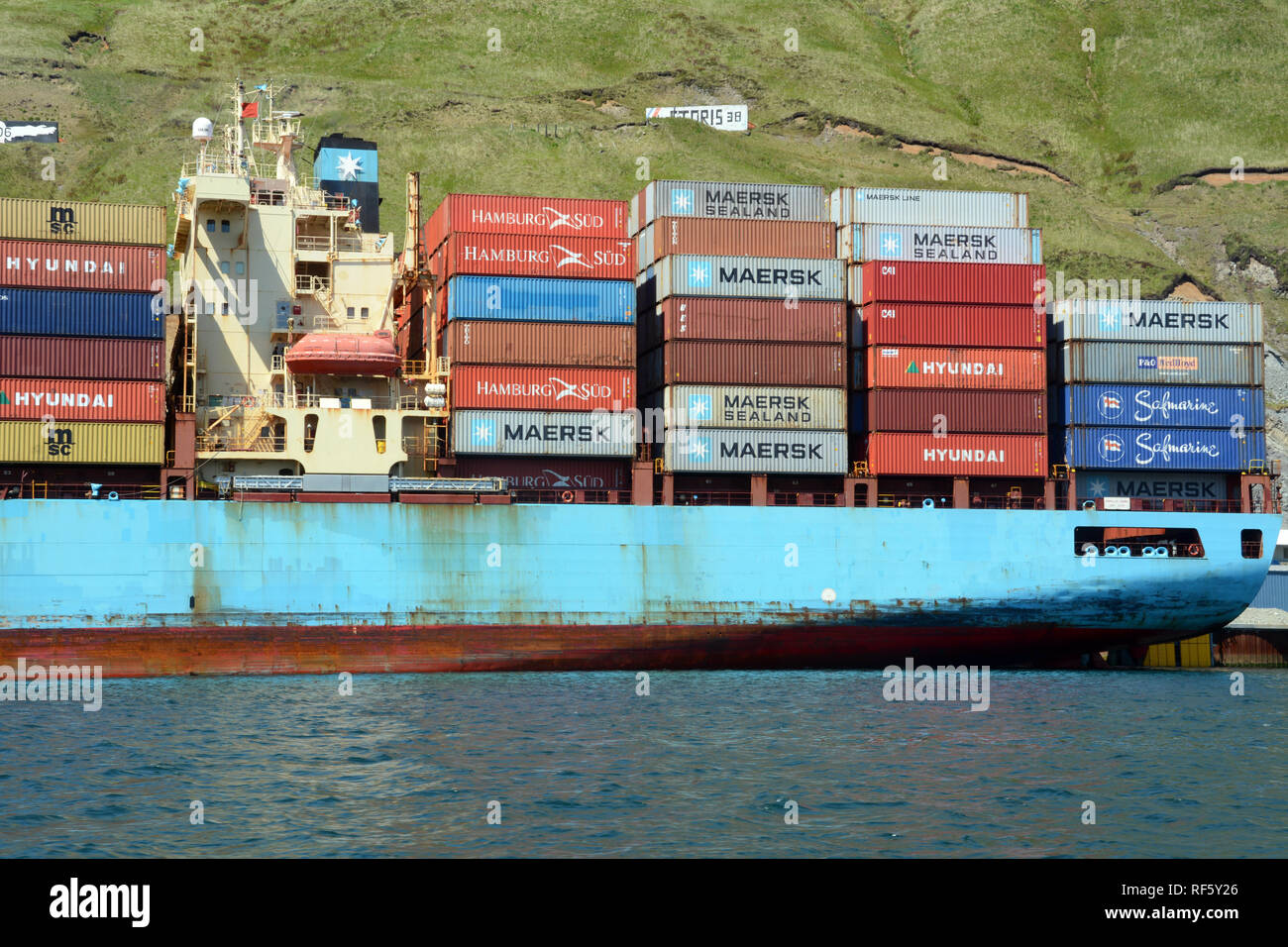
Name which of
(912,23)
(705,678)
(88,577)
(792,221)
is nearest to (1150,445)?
(792,221)

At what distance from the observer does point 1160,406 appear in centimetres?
4459

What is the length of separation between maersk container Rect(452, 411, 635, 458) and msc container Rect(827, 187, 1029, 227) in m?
12.5

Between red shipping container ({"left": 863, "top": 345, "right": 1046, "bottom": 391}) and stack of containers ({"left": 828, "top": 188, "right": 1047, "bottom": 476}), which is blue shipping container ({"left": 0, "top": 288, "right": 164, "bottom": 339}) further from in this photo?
red shipping container ({"left": 863, "top": 345, "right": 1046, "bottom": 391})

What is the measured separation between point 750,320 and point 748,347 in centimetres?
95

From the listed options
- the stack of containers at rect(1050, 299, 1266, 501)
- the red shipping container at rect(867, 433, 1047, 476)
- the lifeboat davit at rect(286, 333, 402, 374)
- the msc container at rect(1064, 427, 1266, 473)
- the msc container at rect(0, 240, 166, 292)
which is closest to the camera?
the msc container at rect(0, 240, 166, 292)

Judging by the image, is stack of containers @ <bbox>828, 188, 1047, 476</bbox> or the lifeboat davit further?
stack of containers @ <bbox>828, 188, 1047, 476</bbox>

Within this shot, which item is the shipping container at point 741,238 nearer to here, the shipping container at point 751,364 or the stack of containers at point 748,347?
the stack of containers at point 748,347

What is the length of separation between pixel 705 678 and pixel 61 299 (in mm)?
22609

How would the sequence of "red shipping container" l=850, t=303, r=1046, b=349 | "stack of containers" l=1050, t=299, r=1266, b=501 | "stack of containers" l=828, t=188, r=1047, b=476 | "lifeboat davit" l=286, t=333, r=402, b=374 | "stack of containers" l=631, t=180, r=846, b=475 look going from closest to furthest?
"lifeboat davit" l=286, t=333, r=402, b=374 → "stack of containers" l=631, t=180, r=846, b=475 → "stack of containers" l=828, t=188, r=1047, b=476 → "red shipping container" l=850, t=303, r=1046, b=349 → "stack of containers" l=1050, t=299, r=1266, b=501

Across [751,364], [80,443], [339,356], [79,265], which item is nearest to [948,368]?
[751,364]

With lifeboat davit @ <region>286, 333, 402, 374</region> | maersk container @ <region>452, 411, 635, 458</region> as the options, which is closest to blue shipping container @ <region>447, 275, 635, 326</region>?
lifeboat davit @ <region>286, 333, 402, 374</region>

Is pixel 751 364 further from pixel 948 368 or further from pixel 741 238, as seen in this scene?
pixel 948 368

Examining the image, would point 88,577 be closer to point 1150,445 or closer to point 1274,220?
point 1150,445

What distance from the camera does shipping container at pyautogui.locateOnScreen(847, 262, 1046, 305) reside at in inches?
1724
